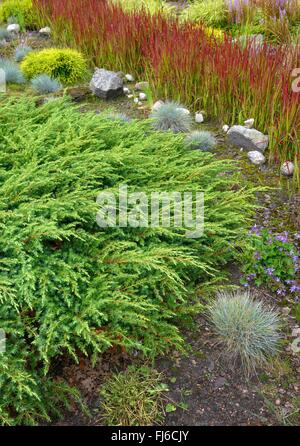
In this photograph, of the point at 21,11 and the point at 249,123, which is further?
the point at 21,11

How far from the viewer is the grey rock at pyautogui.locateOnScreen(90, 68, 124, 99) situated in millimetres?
5223

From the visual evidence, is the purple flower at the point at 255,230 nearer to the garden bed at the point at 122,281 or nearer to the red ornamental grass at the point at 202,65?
the garden bed at the point at 122,281

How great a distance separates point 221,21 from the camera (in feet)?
24.4

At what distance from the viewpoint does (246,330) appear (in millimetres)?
2561

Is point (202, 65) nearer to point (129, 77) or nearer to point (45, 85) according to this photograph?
point (129, 77)

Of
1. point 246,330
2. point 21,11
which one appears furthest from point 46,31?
Answer: point 246,330

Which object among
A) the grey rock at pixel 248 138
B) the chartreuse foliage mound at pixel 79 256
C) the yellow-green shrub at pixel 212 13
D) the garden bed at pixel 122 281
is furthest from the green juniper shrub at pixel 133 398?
the yellow-green shrub at pixel 212 13

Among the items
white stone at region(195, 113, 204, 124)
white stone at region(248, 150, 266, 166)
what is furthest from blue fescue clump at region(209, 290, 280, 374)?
white stone at region(195, 113, 204, 124)

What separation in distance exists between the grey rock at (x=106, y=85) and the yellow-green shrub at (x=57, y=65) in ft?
1.38

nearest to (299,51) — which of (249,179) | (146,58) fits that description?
(249,179)

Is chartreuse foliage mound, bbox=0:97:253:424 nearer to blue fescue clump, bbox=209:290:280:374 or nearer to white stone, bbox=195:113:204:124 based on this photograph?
blue fescue clump, bbox=209:290:280:374

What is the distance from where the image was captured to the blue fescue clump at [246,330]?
2.52 metres

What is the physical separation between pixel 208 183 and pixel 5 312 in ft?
6.21

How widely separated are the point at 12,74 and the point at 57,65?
0.55 meters
